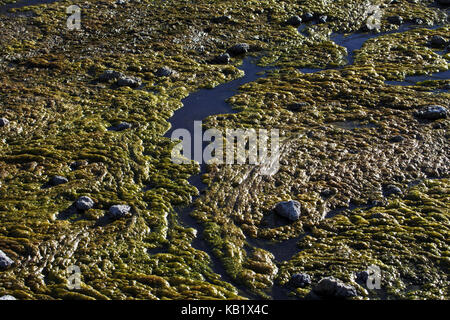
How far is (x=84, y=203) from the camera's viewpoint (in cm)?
701

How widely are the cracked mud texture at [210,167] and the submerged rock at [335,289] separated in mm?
224

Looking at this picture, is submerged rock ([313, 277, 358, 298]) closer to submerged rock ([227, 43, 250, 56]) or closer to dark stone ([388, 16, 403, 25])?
submerged rock ([227, 43, 250, 56])

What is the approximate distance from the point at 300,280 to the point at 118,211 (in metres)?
2.61

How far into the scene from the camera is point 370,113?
9602 millimetres

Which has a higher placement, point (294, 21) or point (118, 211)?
point (294, 21)

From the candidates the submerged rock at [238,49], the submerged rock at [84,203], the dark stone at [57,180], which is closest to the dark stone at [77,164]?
the dark stone at [57,180]

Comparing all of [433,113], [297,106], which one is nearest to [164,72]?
[297,106]

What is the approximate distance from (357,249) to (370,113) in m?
3.79

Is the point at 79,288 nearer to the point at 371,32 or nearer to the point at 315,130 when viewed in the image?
the point at 315,130

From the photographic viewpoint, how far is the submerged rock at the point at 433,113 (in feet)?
30.4

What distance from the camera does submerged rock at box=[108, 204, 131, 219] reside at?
690 centimetres

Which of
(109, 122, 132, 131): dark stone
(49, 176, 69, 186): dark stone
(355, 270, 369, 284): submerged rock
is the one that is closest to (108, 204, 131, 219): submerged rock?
(49, 176, 69, 186): dark stone

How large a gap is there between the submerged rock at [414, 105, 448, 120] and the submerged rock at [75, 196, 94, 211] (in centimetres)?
612

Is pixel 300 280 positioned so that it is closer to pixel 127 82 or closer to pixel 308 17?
pixel 127 82
